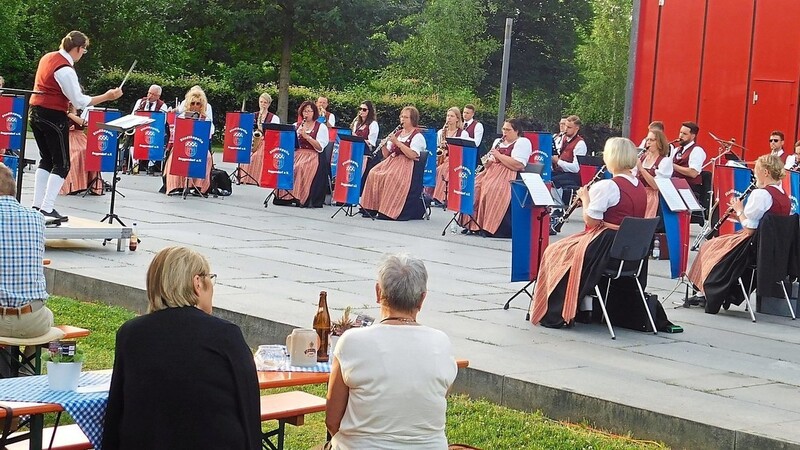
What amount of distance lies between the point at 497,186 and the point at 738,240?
539 cm

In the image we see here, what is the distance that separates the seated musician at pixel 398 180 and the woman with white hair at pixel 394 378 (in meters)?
12.3

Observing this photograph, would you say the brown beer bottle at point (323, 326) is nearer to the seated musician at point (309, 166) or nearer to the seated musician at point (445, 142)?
the seated musician at point (445, 142)

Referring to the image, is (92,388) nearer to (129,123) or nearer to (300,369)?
(300,369)

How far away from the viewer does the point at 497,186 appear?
1587 cm

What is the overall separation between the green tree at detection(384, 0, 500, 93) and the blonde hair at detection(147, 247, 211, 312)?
40303mm

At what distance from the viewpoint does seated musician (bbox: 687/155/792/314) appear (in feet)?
34.6

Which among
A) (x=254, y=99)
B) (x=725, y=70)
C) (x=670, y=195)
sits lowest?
(x=670, y=195)

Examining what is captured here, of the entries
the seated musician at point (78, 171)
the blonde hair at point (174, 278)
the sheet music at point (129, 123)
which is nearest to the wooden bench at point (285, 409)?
the blonde hair at point (174, 278)

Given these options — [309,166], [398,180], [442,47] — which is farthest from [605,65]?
[398,180]

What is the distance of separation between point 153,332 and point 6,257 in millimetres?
2375

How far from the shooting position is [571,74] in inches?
2124

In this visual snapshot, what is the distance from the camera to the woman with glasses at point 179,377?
4309 mm

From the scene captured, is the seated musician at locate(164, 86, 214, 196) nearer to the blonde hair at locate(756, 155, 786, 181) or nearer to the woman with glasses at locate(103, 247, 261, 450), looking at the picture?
the blonde hair at locate(756, 155, 786, 181)

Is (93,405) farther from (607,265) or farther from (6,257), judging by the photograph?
(607,265)
